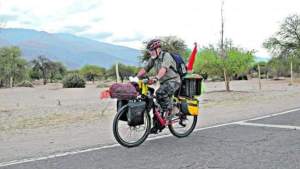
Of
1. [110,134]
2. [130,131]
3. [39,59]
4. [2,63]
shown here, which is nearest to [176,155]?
[130,131]

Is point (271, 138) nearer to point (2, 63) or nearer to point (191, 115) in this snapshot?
point (191, 115)

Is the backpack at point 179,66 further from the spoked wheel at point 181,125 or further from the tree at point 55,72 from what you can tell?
the tree at point 55,72

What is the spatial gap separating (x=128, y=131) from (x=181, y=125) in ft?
4.71

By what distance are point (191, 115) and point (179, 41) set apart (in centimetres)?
6748

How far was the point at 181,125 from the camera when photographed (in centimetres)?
845

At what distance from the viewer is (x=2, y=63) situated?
2601 inches

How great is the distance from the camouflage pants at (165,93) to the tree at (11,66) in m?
60.3

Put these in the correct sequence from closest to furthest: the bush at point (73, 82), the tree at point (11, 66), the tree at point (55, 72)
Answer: the bush at point (73, 82)
the tree at point (11, 66)
the tree at point (55, 72)

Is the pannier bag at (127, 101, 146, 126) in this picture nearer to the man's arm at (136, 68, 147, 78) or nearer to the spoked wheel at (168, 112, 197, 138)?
the man's arm at (136, 68, 147, 78)

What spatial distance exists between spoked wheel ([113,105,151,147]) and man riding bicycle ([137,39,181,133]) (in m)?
0.31

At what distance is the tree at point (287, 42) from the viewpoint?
52.8 metres

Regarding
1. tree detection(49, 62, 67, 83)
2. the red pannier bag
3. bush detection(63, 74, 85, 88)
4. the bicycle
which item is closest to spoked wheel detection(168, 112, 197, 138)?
→ the bicycle

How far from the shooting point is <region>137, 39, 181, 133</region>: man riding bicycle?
778 centimetres

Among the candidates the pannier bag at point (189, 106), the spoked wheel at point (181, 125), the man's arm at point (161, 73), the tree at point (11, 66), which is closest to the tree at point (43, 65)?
the tree at point (11, 66)
